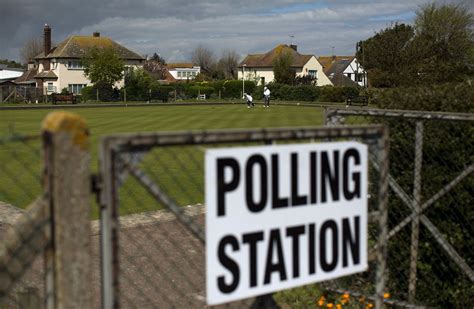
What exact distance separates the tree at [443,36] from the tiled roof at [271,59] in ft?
148

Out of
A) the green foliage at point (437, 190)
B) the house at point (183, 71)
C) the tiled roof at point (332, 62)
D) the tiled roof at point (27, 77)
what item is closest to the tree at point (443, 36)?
the green foliage at point (437, 190)

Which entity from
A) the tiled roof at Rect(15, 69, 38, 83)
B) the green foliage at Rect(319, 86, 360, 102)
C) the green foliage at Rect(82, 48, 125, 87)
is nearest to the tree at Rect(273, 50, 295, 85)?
the green foliage at Rect(319, 86, 360, 102)

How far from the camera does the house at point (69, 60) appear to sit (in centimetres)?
8250

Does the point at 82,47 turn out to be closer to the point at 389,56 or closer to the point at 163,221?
the point at 389,56

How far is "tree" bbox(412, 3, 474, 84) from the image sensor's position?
42969mm

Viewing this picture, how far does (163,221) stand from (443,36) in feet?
159

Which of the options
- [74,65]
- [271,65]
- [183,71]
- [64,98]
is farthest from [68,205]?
[183,71]

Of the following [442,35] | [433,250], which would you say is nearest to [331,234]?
[433,250]

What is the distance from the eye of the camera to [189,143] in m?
2.86

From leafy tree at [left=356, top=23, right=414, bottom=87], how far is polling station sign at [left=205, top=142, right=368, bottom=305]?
133ft

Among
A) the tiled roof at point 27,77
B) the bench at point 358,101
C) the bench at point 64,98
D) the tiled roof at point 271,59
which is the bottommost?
the bench at point 358,101

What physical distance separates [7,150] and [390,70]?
33.9 metres

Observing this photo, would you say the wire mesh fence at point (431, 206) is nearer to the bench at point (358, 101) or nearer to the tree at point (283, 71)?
the bench at point (358, 101)

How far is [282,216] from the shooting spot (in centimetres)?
310
